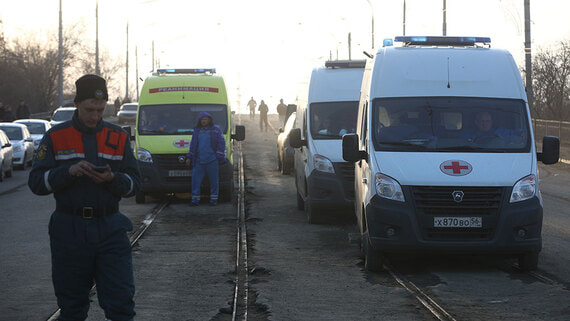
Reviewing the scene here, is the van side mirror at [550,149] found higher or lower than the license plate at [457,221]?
higher

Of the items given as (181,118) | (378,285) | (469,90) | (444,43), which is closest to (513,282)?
(378,285)

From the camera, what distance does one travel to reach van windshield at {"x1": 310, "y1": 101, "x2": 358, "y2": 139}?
16.1 m

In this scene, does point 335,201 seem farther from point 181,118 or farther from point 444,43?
point 181,118

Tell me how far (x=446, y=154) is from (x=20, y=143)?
2182 centimetres

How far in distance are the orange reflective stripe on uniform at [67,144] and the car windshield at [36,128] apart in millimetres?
29987

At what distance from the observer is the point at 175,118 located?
1981cm

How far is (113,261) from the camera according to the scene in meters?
6.02

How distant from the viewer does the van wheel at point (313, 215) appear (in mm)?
15148

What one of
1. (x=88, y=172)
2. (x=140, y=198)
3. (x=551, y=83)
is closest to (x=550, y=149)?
(x=88, y=172)

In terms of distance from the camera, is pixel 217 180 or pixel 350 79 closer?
pixel 350 79

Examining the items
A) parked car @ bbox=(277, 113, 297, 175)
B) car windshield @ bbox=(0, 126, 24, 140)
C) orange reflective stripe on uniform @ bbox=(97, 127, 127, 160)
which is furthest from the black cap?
car windshield @ bbox=(0, 126, 24, 140)

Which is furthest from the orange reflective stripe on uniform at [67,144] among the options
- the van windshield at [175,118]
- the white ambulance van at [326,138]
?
the van windshield at [175,118]

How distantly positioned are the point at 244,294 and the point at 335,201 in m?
5.53

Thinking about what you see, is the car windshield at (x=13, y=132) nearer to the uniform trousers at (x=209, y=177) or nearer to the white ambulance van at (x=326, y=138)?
the uniform trousers at (x=209, y=177)
